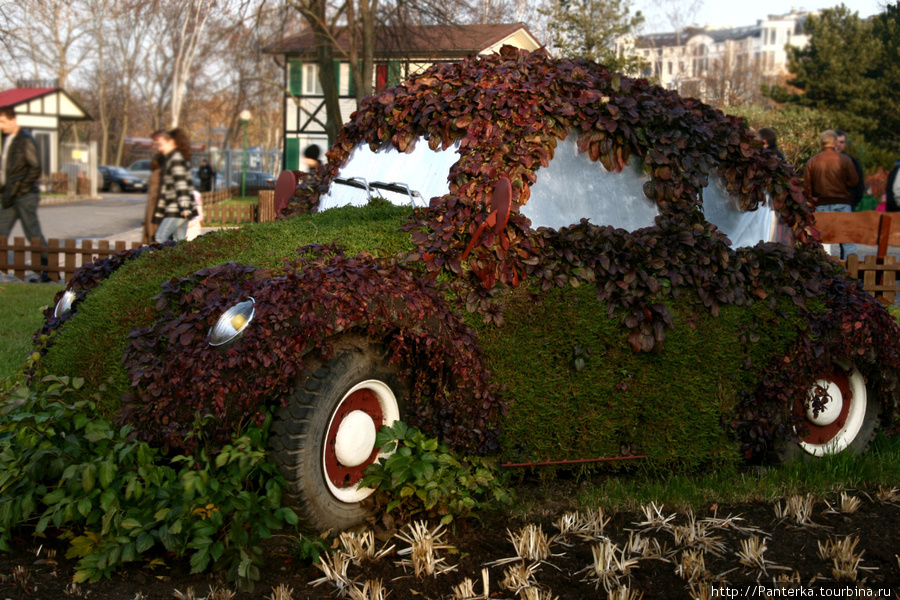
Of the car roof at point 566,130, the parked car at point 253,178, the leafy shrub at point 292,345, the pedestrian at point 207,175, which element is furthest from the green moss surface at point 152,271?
the parked car at point 253,178

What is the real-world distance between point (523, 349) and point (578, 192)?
99cm

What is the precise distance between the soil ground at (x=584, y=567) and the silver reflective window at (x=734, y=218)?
170 centimetres

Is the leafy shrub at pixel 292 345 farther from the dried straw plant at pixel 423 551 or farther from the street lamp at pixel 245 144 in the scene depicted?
the street lamp at pixel 245 144

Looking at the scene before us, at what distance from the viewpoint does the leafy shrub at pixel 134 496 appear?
10.9 feet

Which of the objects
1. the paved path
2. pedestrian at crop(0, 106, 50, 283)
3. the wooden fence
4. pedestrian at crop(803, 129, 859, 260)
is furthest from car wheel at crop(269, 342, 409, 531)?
the paved path

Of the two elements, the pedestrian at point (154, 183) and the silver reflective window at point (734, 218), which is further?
the pedestrian at point (154, 183)

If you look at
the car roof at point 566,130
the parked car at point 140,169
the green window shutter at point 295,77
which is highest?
the green window shutter at point 295,77

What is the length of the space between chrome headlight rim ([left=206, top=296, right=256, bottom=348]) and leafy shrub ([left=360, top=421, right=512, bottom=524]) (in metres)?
0.74

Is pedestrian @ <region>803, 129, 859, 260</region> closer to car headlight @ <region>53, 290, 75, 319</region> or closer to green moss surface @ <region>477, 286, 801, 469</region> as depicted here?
green moss surface @ <region>477, 286, 801, 469</region>

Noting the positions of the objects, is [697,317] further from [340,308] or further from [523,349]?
[340,308]

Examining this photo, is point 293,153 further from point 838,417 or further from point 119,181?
point 838,417

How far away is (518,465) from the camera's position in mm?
4250

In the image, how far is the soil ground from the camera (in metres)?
3.29

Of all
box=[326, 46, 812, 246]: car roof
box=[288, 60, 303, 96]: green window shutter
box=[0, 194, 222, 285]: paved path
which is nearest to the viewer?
box=[326, 46, 812, 246]: car roof
